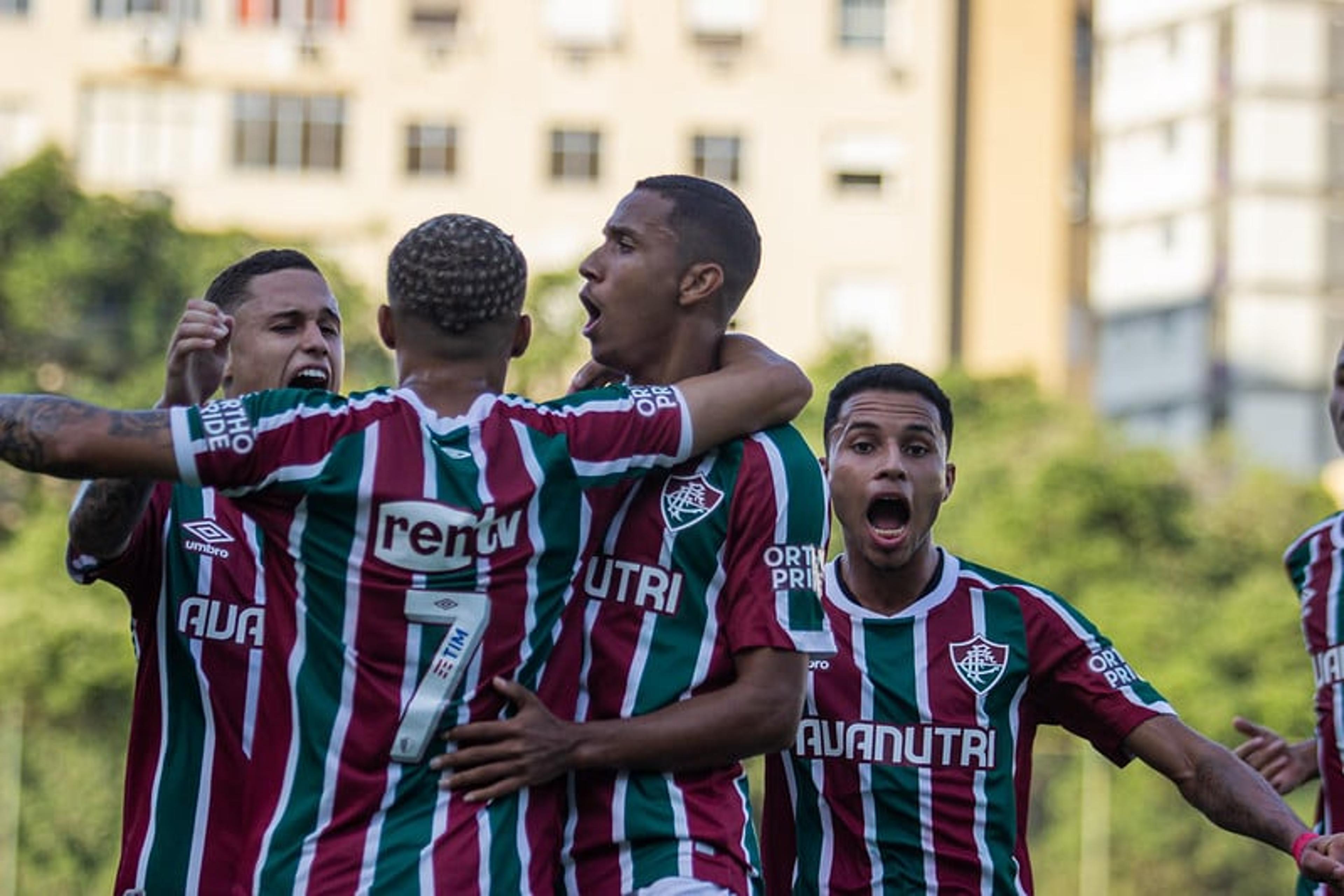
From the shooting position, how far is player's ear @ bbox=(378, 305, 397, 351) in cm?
580

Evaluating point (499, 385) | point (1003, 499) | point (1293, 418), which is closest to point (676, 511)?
point (499, 385)

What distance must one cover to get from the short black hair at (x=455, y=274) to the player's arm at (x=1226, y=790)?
237 centimetres

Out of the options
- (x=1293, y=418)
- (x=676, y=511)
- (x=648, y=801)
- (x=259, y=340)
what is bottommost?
(x=648, y=801)

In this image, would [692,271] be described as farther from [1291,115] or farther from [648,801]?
[1291,115]

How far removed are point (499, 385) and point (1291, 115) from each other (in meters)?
69.5

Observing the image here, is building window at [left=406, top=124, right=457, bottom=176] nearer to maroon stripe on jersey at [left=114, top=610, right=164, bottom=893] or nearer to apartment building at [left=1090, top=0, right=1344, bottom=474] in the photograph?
apartment building at [left=1090, top=0, right=1344, bottom=474]

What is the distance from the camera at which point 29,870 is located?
26.0 meters

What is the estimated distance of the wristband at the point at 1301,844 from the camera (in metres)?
6.70

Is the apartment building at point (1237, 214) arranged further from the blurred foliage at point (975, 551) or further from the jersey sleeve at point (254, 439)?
the jersey sleeve at point (254, 439)

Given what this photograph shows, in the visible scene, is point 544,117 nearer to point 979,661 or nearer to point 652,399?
point 979,661

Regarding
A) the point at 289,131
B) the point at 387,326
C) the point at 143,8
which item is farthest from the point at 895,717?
the point at 143,8

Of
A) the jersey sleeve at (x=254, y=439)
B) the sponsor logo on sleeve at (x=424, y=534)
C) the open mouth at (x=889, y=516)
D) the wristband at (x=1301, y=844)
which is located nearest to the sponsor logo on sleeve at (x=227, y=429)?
the jersey sleeve at (x=254, y=439)

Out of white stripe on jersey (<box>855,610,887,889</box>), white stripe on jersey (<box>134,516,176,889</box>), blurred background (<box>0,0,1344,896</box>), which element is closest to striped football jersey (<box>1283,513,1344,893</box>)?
white stripe on jersey (<box>855,610,887,889</box>)

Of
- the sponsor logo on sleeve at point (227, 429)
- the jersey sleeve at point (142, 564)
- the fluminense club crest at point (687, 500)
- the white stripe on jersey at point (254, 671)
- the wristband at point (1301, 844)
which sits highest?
the sponsor logo on sleeve at point (227, 429)
